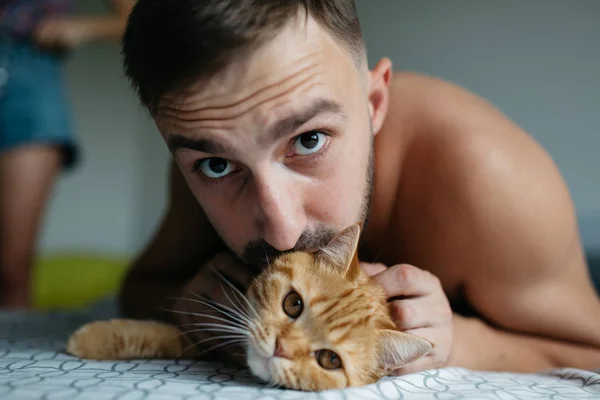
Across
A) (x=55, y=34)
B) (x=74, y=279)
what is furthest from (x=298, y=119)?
(x=74, y=279)

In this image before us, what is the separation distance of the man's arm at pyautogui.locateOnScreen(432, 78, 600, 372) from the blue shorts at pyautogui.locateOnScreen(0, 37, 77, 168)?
5.24 ft

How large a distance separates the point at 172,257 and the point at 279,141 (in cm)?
67

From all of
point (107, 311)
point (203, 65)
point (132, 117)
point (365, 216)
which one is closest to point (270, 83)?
point (203, 65)

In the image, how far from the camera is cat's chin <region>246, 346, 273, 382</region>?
85cm

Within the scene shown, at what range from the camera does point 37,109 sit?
7.26 ft

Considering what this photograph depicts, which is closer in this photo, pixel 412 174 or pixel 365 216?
pixel 365 216

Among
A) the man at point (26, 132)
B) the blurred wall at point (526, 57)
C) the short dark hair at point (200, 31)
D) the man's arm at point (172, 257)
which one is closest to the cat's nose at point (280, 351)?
the short dark hair at point (200, 31)

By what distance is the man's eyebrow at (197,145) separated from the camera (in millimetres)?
888

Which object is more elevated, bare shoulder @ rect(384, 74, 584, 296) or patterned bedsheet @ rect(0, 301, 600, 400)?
bare shoulder @ rect(384, 74, 584, 296)

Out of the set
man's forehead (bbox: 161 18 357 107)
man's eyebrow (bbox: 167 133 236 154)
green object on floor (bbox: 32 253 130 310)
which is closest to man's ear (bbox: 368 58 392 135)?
man's forehead (bbox: 161 18 357 107)

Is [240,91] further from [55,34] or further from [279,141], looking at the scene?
[55,34]

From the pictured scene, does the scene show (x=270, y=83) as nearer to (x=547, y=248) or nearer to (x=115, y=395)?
(x=115, y=395)

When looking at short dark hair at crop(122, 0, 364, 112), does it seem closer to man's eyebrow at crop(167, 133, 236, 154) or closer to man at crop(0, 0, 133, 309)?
man's eyebrow at crop(167, 133, 236, 154)

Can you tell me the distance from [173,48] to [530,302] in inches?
30.6
